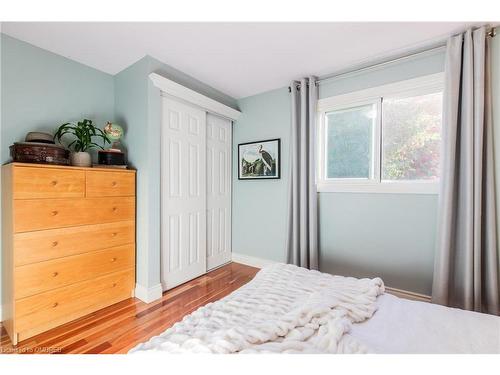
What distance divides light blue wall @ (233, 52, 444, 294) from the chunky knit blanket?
1.03 metres

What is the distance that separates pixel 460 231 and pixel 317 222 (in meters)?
1.19

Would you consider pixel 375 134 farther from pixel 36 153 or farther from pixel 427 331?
pixel 36 153

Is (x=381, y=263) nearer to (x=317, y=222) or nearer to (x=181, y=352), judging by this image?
(x=317, y=222)

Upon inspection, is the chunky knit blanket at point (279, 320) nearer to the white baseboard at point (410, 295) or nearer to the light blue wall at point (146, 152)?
the white baseboard at point (410, 295)

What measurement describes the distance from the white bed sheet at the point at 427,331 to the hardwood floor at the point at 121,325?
1.52 meters

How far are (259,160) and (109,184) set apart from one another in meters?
1.74

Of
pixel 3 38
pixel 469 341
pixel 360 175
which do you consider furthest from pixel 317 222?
pixel 3 38

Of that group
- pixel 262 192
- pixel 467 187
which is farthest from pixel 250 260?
pixel 467 187

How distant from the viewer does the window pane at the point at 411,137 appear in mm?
1950

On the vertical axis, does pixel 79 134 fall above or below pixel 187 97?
below

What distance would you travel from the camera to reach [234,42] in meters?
1.84

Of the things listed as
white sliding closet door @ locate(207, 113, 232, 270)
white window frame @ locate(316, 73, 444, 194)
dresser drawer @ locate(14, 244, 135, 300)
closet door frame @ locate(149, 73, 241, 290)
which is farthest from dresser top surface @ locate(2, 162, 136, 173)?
white window frame @ locate(316, 73, 444, 194)

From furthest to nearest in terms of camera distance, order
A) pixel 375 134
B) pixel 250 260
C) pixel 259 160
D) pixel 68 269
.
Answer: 1. pixel 250 260
2. pixel 259 160
3. pixel 375 134
4. pixel 68 269
